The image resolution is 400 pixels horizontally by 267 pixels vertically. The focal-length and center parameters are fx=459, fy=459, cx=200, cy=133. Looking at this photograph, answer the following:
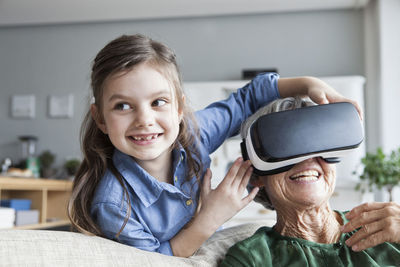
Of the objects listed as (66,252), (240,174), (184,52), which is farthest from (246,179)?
(184,52)

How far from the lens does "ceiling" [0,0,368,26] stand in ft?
15.5

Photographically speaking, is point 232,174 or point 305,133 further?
point 232,174

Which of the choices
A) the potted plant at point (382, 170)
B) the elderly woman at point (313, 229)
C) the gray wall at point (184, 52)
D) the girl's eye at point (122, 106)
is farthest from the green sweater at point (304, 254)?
the gray wall at point (184, 52)

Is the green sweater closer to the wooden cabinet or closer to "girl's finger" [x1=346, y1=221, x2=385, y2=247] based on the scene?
"girl's finger" [x1=346, y1=221, x2=385, y2=247]

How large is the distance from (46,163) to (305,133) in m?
4.54

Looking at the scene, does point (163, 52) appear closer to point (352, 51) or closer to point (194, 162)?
point (194, 162)

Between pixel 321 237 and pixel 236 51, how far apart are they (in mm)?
3982

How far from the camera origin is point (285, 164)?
1082 mm

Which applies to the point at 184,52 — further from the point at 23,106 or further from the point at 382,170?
the point at 382,170

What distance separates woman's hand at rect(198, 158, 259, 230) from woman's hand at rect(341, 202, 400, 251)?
0.85ft

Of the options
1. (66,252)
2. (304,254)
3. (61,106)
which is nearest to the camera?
(66,252)

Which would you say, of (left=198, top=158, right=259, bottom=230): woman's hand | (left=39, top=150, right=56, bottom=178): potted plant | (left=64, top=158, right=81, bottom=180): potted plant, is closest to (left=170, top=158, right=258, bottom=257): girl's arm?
(left=198, top=158, right=259, bottom=230): woman's hand

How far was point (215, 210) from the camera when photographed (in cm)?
114

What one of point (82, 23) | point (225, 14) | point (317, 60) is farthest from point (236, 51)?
point (82, 23)
